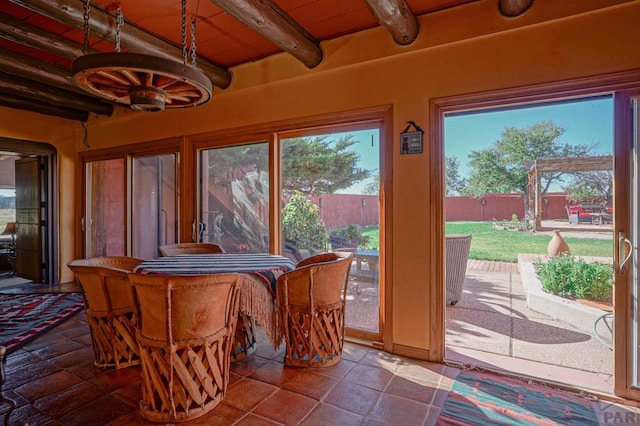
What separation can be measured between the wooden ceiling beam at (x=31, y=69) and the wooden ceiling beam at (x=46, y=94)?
55cm

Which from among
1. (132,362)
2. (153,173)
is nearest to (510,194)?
(132,362)

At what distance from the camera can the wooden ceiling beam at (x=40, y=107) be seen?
443 centimetres

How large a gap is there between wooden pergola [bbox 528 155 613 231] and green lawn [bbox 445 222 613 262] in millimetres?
264

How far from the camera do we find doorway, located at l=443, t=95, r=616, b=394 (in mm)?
2584

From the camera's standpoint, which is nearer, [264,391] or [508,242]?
[264,391]

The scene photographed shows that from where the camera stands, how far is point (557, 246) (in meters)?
3.65

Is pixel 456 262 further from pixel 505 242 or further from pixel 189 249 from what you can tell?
pixel 189 249

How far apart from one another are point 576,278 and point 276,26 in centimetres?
370

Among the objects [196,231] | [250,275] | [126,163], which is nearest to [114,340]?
[250,275]

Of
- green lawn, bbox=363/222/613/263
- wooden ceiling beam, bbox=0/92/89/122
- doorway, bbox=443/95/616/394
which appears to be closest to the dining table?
green lawn, bbox=363/222/613/263

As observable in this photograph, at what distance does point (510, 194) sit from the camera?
144 inches

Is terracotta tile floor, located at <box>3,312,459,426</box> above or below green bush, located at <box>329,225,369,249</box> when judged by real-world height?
below

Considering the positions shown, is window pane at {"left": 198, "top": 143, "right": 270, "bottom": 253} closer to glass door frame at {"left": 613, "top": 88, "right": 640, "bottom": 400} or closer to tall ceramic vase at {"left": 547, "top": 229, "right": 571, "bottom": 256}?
glass door frame at {"left": 613, "top": 88, "right": 640, "bottom": 400}

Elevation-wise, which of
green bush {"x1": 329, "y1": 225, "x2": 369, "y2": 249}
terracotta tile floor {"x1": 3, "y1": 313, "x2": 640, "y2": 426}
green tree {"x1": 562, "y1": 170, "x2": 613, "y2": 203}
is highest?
green tree {"x1": 562, "y1": 170, "x2": 613, "y2": 203}
